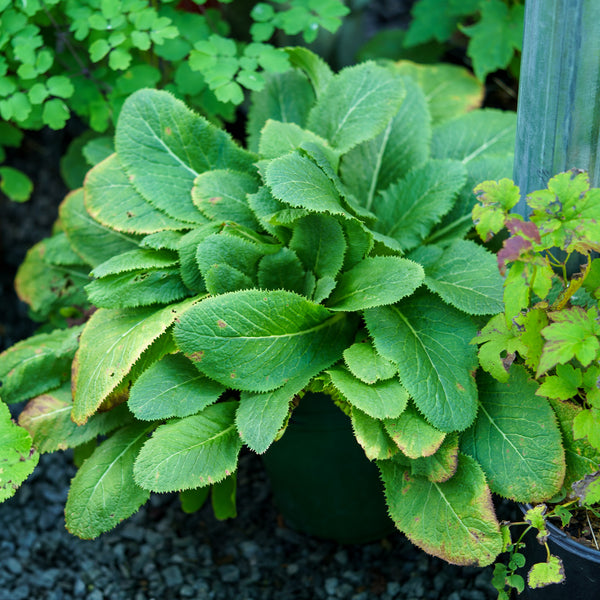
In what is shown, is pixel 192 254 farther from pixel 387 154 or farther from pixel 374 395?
pixel 387 154

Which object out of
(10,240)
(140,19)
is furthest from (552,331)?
(10,240)

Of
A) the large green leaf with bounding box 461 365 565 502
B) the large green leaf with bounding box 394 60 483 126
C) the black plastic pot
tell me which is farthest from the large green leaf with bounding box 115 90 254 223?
the black plastic pot

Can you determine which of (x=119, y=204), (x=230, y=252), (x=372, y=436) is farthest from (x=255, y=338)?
(x=119, y=204)

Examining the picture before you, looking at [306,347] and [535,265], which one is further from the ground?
[535,265]

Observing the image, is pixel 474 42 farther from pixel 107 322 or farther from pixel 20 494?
pixel 20 494

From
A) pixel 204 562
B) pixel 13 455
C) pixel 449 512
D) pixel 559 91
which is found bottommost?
pixel 204 562

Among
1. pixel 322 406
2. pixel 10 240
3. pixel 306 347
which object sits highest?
pixel 306 347
